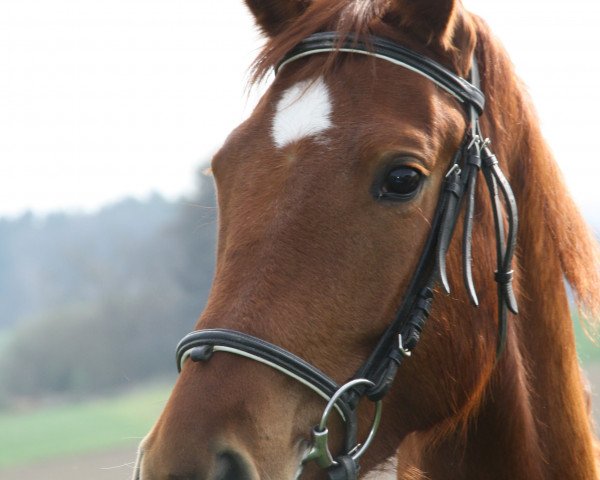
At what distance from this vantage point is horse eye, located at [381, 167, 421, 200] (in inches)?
122

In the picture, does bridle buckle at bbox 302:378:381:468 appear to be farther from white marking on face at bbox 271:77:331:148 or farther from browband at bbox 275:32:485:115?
browband at bbox 275:32:485:115

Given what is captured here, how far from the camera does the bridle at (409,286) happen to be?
288 cm

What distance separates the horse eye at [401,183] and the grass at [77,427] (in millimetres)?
17670

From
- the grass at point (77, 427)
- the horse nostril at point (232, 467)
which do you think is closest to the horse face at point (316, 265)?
the horse nostril at point (232, 467)

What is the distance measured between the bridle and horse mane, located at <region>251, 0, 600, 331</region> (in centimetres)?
9

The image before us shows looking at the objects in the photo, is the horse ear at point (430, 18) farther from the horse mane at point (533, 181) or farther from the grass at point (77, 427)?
the grass at point (77, 427)

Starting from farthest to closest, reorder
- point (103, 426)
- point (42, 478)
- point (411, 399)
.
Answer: point (103, 426)
point (42, 478)
point (411, 399)

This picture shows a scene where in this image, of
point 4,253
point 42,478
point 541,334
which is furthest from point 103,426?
point 4,253

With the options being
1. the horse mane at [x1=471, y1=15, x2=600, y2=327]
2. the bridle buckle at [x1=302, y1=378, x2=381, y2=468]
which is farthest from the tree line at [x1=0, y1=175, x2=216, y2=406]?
the bridle buckle at [x1=302, y1=378, x2=381, y2=468]

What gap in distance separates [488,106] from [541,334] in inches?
42.8

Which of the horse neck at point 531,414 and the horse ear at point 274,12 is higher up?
the horse ear at point 274,12

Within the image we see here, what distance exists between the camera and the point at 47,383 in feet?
96.5

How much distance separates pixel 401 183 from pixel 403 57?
616mm

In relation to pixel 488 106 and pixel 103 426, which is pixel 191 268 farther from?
pixel 488 106
